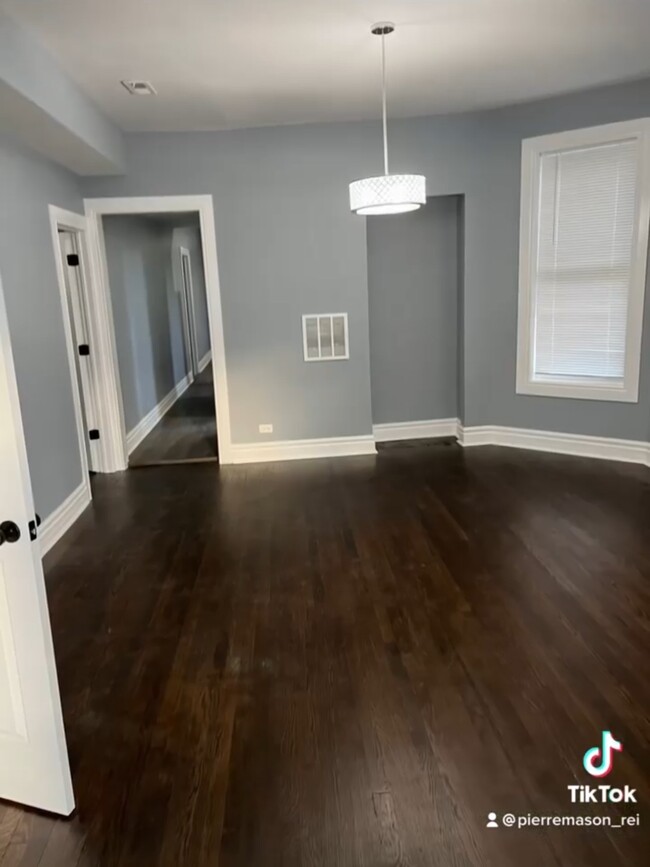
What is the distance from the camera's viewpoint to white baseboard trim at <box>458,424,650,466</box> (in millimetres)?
5160

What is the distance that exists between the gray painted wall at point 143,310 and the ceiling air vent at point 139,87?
2035 millimetres

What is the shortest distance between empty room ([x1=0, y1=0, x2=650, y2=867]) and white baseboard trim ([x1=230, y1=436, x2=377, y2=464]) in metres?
0.03

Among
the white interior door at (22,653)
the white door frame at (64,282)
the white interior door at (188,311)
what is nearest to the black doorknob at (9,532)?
the white interior door at (22,653)

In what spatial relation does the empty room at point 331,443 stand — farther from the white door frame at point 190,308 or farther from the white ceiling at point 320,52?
the white door frame at point 190,308

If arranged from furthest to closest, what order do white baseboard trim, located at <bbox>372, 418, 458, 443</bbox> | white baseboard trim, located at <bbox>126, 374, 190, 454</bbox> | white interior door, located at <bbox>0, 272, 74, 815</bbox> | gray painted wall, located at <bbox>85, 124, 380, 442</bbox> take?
white baseboard trim, located at <bbox>126, 374, 190, 454</bbox>
white baseboard trim, located at <bbox>372, 418, 458, 443</bbox>
gray painted wall, located at <bbox>85, 124, 380, 442</bbox>
white interior door, located at <bbox>0, 272, 74, 815</bbox>

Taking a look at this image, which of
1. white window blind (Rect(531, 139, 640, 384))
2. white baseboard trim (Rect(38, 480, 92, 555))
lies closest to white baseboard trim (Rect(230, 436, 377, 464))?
white baseboard trim (Rect(38, 480, 92, 555))

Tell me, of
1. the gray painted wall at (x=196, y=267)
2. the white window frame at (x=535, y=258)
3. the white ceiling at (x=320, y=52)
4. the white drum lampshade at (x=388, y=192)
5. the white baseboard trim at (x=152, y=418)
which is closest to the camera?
the white ceiling at (x=320, y=52)

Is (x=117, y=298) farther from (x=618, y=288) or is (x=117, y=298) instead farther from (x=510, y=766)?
(x=510, y=766)

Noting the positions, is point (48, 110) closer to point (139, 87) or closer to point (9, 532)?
point (139, 87)

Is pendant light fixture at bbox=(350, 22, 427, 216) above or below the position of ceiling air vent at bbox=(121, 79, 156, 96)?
below

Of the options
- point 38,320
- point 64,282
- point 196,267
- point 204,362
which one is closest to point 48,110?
point 38,320

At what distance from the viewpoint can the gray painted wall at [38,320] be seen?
377cm

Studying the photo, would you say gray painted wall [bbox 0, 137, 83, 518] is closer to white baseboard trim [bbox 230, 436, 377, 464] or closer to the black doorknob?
white baseboard trim [bbox 230, 436, 377, 464]

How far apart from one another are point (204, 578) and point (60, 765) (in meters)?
1.64
